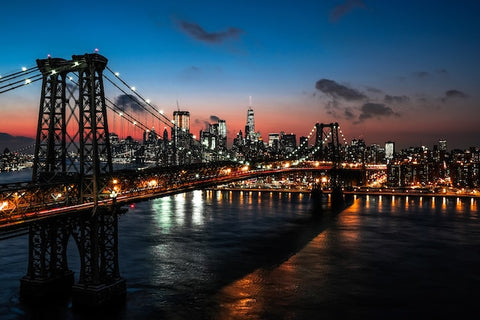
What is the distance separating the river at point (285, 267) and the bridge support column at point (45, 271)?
1042 millimetres

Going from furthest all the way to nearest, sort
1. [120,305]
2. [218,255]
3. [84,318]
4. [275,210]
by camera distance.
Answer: [275,210] → [218,255] → [120,305] → [84,318]

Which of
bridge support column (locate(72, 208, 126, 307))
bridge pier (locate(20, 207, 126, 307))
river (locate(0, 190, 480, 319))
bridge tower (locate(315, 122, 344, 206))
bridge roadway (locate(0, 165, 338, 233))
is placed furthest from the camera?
bridge tower (locate(315, 122, 344, 206))

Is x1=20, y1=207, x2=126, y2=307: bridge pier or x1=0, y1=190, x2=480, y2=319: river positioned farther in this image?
x1=0, y1=190, x2=480, y2=319: river

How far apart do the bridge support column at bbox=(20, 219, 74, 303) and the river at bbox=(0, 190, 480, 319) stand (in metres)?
1.04

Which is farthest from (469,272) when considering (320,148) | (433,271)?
(320,148)

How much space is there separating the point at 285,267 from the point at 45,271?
1965 cm

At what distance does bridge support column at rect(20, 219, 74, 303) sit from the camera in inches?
1007

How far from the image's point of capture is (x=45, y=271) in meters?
26.3

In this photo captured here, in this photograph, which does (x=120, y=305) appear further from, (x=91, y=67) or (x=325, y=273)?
(x=325, y=273)

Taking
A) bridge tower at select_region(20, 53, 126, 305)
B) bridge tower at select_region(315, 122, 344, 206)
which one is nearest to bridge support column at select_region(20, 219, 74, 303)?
bridge tower at select_region(20, 53, 126, 305)

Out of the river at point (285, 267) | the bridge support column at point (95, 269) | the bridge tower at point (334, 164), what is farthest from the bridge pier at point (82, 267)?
the bridge tower at point (334, 164)

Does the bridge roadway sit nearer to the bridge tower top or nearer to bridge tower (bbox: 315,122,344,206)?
the bridge tower top

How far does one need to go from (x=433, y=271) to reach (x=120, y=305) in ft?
87.0

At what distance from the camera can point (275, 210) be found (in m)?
83.0
